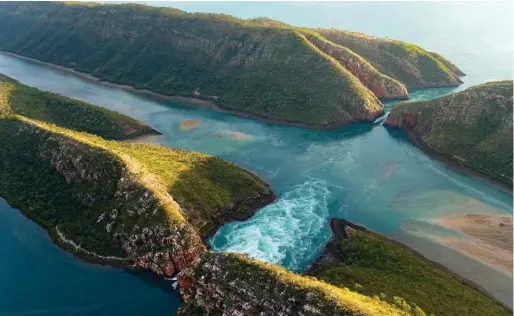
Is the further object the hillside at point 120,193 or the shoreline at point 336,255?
the hillside at point 120,193

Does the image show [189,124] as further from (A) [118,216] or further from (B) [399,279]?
(B) [399,279]

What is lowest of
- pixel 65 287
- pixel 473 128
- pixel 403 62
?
pixel 65 287

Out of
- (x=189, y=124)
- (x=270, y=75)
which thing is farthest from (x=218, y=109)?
(x=270, y=75)

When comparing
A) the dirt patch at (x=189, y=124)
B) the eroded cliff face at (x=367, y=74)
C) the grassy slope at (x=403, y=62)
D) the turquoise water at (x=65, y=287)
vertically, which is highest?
the grassy slope at (x=403, y=62)

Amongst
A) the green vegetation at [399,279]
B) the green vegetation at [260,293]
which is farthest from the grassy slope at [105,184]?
the green vegetation at [399,279]

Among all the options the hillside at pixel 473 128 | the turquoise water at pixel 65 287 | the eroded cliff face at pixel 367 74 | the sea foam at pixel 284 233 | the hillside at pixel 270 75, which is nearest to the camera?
the turquoise water at pixel 65 287

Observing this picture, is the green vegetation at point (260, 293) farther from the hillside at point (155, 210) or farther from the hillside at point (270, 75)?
the hillside at point (270, 75)
